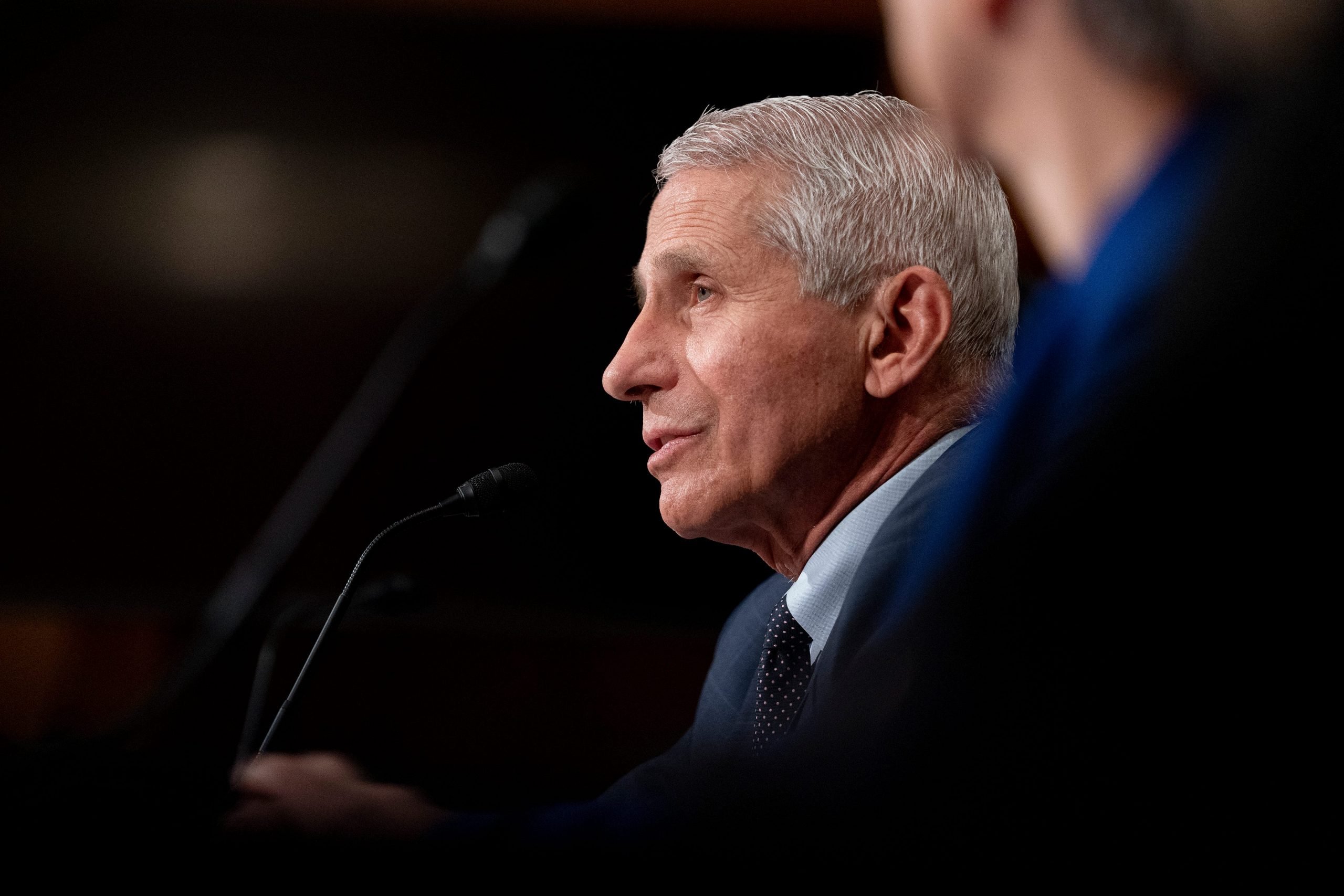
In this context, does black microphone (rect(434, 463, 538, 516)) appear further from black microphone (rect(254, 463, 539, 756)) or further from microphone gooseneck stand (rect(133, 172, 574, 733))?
microphone gooseneck stand (rect(133, 172, 574, 733))

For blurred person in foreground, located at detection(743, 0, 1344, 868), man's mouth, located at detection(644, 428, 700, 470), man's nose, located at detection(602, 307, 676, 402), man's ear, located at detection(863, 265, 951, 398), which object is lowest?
man's mouth, located at detection(644, 428, 700, 470)

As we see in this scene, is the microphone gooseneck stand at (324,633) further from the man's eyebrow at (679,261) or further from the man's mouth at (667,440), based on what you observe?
the man's eyebrow at (679,261)

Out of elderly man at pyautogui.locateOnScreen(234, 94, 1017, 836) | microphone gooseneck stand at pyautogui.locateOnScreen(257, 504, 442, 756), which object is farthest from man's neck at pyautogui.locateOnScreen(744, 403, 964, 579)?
microphone gooseneck stand at pyautogui.locateOnScreen(257, 504, 442, 756)

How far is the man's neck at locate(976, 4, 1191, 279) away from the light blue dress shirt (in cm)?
73

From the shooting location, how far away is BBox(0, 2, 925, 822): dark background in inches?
116

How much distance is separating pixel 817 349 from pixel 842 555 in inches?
9.4

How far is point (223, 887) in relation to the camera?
394 mm

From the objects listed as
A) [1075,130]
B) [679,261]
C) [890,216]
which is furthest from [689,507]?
[1075,130]

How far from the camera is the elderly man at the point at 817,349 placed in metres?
1.30

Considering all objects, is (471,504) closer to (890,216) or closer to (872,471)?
(872,471)

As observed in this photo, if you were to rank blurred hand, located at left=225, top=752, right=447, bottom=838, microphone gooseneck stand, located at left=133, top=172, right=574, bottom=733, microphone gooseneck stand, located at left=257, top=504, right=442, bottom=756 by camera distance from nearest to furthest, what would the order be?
blurred hand, located at left=225, top=752, right=447, bottom=838 → microphone gooseneck stand, located at left=257, top=504, right=442, bottom=756 → microphone gooseneck stand, located at left=133, top=172, right=574, bottom=733

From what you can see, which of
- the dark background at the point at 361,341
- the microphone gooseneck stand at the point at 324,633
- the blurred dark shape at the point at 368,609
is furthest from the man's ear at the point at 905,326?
the dark background at the point at 361,341

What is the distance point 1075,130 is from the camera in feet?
1.67

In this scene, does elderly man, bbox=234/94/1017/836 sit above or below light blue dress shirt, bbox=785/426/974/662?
above
